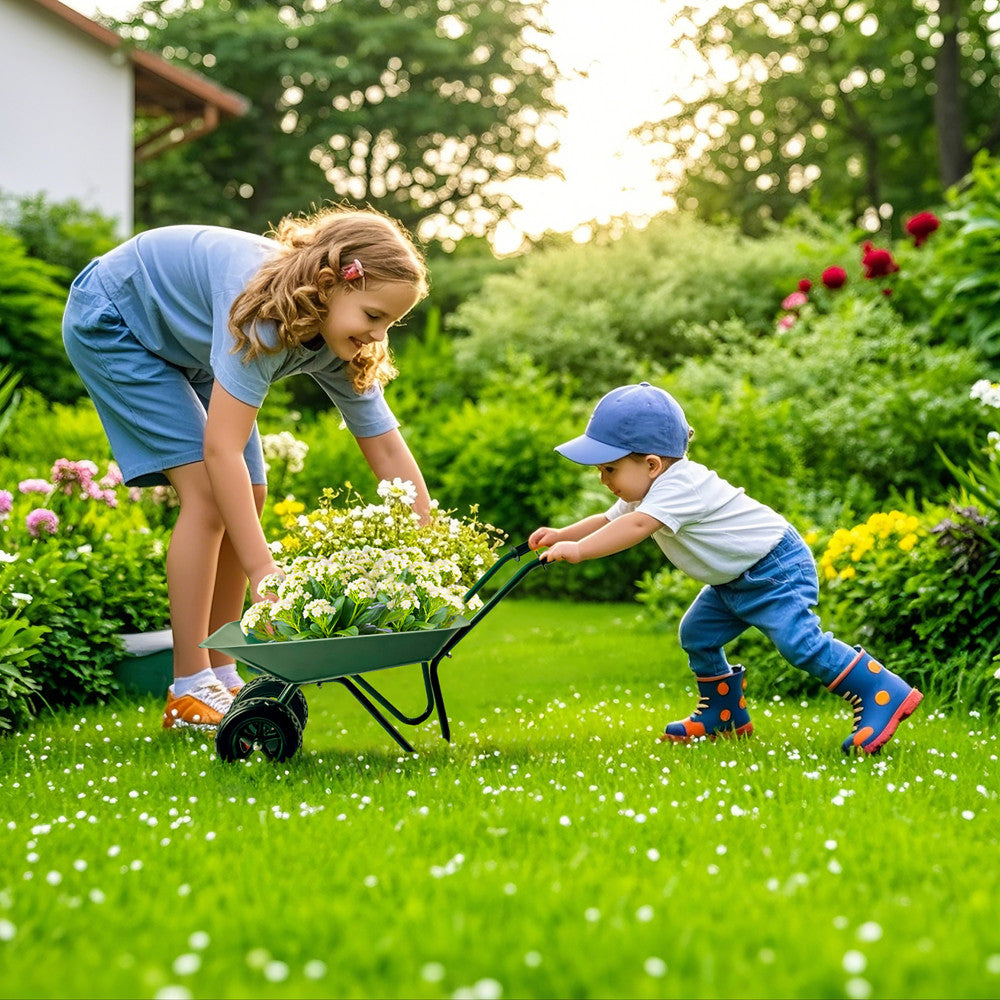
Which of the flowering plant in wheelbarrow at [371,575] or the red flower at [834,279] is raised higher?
the red flower at [834,279]

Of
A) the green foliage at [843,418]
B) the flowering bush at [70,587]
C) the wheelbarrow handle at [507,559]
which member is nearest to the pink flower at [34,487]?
the flowering bush at [70,587]

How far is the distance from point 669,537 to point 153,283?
190cm

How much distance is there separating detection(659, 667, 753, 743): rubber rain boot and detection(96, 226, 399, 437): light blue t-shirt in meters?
1.43

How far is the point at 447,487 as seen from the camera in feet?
32.0

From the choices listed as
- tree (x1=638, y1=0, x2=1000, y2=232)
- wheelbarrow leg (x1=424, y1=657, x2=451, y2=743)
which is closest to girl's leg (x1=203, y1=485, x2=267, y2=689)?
wheelbarrow leg (x1=424, y1=657, x2=451, y2=743)

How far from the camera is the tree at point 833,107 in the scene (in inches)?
727

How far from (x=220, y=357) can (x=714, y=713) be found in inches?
76.9

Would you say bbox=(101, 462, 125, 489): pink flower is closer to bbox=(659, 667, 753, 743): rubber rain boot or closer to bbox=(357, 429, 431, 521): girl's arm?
bbox=(357, 429, 431, 521): girl's arm

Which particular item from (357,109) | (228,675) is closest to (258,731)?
(228,675)

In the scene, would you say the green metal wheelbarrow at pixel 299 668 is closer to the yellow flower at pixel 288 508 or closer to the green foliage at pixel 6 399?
the green foliage at pixel 6 399

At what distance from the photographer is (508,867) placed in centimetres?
222

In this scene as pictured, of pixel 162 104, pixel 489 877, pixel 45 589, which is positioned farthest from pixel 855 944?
pixel 162 104

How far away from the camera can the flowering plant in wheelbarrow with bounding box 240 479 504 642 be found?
3234 millimetres

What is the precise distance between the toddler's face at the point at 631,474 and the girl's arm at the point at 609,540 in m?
0.17
